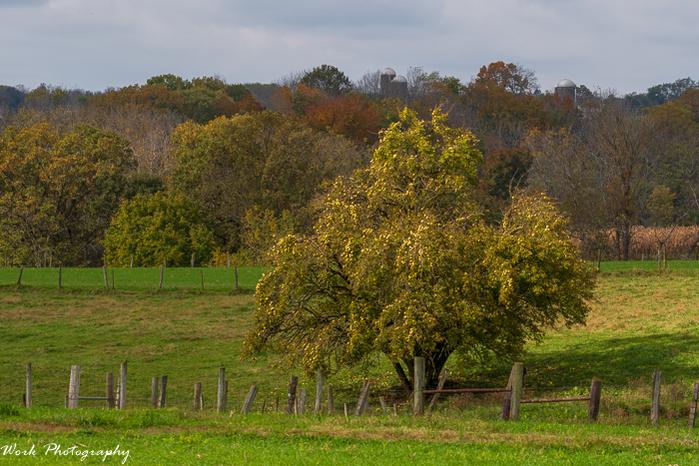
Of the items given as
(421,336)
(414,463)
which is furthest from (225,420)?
(421,336)

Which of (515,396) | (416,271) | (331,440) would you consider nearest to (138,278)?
(416,271)

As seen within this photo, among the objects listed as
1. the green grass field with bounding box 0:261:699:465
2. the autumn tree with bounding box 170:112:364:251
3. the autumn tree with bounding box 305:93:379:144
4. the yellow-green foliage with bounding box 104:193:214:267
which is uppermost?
the autumn tree with bounding box 305:93:379:144

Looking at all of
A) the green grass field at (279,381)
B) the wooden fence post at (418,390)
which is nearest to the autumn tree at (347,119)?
the green grass field at (279,381)

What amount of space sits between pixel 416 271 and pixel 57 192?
5685 centimetres

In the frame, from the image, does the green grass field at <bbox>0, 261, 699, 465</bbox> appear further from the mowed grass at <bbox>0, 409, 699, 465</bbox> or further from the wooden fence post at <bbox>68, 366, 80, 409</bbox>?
the wooden fence post at <bbox>68, 366, 80, 409</bbox>

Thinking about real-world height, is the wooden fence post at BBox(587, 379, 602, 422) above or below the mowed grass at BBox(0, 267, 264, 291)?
above

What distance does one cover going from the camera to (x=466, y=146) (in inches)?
1451

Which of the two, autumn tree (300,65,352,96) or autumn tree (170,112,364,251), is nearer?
autumn tree (170,112,364,251)

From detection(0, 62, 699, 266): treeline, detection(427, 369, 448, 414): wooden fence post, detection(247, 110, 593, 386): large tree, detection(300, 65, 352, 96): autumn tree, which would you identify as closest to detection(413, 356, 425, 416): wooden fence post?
detection(427, 369, 448, 414): wooden fence post

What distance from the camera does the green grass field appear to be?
20.8 meters

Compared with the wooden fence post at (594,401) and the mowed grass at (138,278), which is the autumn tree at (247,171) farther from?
the wooden fence post at (594,401)

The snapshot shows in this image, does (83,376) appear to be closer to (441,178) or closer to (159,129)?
(441,178)

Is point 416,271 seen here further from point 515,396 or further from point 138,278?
point 138,278

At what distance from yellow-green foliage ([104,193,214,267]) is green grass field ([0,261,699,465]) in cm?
828
